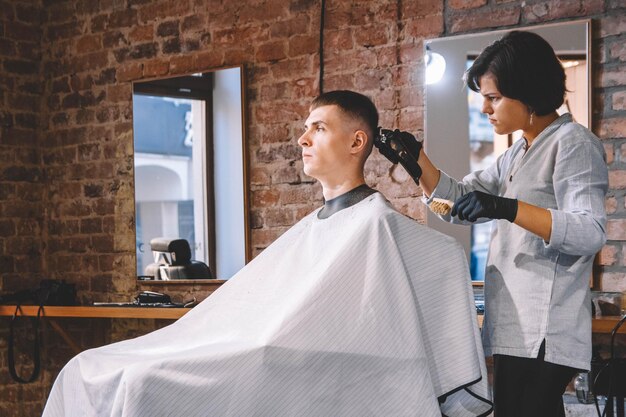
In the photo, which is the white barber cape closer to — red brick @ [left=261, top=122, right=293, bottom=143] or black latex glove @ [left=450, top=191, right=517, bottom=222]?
black latex glove @ [left=450, top=191, right=517, bottom=222]

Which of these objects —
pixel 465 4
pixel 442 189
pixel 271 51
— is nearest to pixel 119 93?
pixel 271 51

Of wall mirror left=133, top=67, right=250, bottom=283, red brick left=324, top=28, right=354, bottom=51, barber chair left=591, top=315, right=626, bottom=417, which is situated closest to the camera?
barber chair left=591, top=315, right=626, bottom=417

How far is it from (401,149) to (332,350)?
2.06ft

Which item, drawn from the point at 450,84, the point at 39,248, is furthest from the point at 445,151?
the point at 39,248

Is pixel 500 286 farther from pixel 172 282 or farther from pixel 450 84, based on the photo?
pixel 172 282

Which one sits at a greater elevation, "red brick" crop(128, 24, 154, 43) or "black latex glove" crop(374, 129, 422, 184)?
"red brick" crop(128, 24, 154, 43)

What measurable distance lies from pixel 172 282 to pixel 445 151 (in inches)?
57.1

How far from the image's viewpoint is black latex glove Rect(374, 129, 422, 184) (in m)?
2.11

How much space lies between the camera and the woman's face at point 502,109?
6.14 feet

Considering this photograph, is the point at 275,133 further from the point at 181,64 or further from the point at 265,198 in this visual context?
the point at 181,64

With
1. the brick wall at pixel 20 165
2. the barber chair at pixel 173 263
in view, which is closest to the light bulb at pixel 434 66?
the barber chair at pixel 173 263

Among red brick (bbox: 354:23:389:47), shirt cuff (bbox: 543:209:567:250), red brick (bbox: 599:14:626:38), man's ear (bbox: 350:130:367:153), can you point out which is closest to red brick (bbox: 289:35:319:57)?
red brick (bbox: 354:23:389:47)

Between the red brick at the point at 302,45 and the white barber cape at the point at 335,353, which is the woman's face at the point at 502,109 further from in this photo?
the red brick at the point at 302,45

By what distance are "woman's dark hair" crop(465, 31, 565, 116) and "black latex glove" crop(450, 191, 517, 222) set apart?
271 mm
